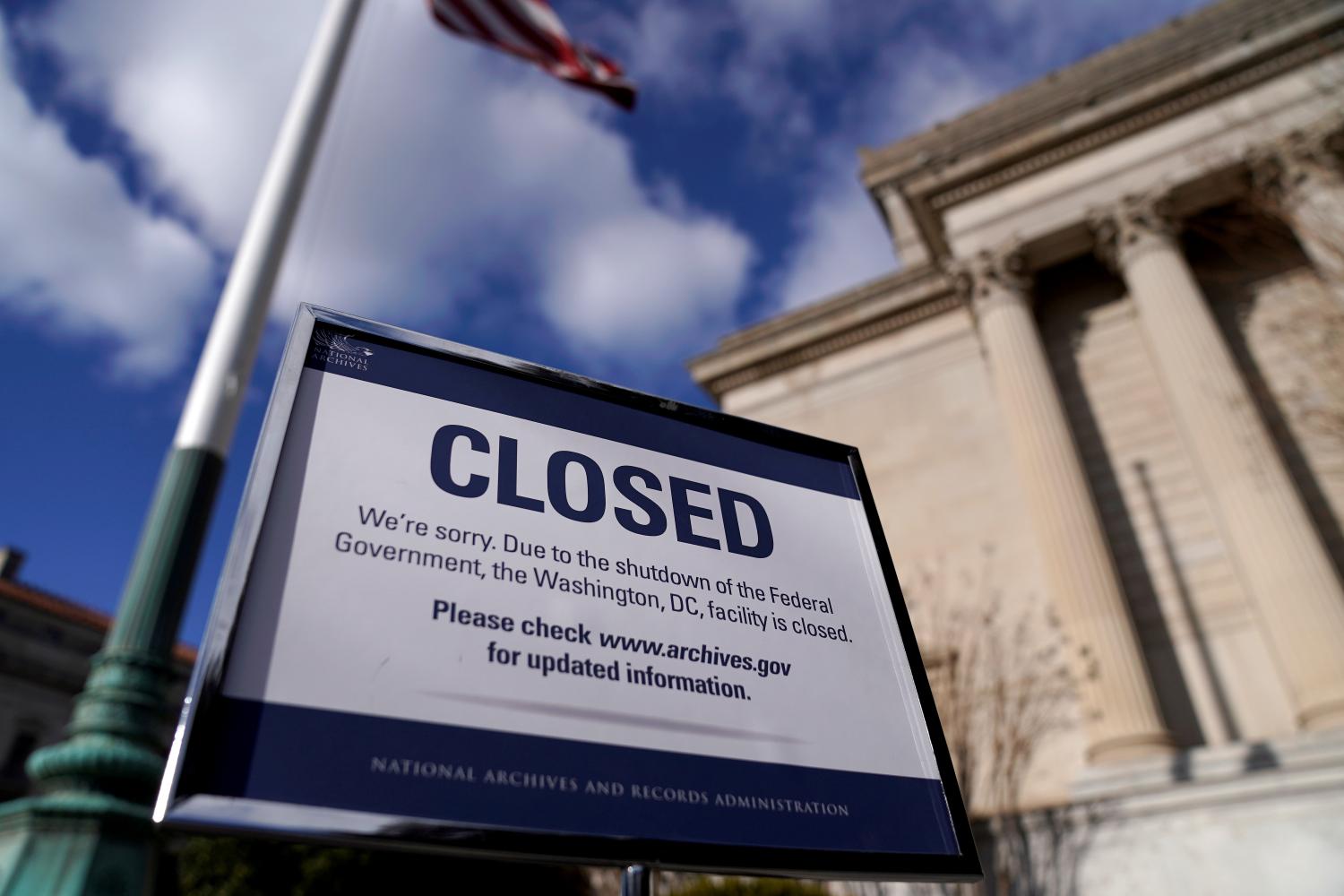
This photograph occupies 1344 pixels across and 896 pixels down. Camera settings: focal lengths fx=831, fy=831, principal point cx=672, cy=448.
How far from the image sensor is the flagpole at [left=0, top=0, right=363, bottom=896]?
3729mm

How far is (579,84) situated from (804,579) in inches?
433

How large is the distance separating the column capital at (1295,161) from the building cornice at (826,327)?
17.1 feet

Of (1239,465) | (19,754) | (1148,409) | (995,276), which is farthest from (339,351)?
(19,754)

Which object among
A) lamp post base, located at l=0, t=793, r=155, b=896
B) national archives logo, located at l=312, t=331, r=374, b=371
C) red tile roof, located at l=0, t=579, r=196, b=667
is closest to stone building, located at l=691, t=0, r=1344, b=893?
lamp post base, located at l=0, t=793, r=155, b=896

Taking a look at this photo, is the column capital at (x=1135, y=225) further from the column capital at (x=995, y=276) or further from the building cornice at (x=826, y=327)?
the building cornice at (x=826, y=327)

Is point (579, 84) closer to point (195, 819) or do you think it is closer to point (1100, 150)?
point (1100, 150)

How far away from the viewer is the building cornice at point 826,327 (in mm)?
17297

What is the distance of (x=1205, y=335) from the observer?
12961mm

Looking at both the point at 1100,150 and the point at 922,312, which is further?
the point at 922,312

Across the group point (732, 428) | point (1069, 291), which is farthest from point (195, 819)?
point (1069, 291)

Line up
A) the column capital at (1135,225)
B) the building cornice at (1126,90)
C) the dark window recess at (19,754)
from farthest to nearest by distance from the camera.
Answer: the dark window recess at (19,754)
the column capital at (1135,225)
the building cornice at (1126,90)

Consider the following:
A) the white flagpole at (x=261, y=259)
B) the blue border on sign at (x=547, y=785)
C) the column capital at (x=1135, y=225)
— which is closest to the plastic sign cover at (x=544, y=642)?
the blue border on sign at (x=547, y=785)

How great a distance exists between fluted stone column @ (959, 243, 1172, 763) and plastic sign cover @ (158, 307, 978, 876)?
11.0 m

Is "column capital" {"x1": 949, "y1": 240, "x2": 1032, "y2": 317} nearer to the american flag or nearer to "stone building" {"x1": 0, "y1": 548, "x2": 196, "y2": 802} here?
the american flag
